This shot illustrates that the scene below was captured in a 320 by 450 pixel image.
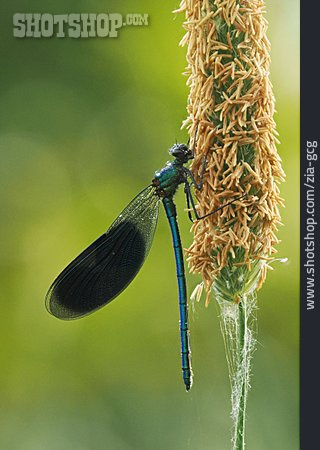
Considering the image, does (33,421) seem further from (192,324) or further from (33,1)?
(33,1)

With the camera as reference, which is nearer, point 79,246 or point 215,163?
point 215,163

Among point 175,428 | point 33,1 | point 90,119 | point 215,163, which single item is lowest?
point 175,428

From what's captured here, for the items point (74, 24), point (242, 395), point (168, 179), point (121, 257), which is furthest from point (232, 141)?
point (242, 395)

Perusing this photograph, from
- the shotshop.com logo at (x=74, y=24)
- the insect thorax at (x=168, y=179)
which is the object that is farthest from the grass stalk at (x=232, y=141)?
the shotshop.com logo at (x=74, y=24)

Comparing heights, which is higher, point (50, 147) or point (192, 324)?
point (50, 147)

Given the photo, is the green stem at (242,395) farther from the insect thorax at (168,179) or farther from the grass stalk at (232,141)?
the insect thorax at (168,179)

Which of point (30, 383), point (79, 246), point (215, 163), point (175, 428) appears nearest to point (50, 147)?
point (79, 246)

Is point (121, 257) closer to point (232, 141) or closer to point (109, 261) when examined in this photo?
point (109, 261)
